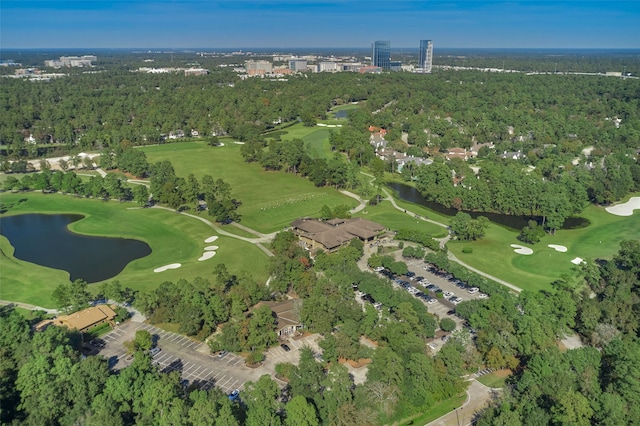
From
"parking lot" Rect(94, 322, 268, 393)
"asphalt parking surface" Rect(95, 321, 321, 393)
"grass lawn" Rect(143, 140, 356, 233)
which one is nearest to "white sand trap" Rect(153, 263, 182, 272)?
"asphalt parking surface" Rect(95, 321, 321, 393)

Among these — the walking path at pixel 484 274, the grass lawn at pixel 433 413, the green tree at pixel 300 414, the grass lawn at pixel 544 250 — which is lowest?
the grass lawn at pixel 433 413

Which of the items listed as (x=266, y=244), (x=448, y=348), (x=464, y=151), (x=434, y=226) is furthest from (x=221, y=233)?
(x=464, y=151)

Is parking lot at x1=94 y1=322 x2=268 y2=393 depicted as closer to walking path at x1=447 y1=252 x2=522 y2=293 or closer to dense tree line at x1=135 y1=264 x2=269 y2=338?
dense tree line at x1=135 y1=264 x2=269 y2=338

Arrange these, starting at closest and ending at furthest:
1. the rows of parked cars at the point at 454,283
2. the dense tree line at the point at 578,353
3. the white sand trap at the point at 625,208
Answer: the dense tree line at the point at 578,353, the rows of parked cars at the point at 454,283, the white sand trap at the point at 625,208

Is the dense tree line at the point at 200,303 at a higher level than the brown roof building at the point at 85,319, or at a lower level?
higher

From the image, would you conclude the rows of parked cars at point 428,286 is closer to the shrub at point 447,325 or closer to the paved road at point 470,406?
the shrub at point 447,325

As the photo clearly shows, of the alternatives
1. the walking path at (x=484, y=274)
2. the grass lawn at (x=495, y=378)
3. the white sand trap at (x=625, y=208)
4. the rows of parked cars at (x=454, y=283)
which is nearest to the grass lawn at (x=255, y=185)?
the walking path at (x=484, y=274)

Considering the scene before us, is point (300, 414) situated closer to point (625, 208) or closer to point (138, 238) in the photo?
point (138, 238)

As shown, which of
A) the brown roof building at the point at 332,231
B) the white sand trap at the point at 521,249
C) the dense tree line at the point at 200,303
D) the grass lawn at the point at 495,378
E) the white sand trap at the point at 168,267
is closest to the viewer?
the grass lawn at the point at 495,378
